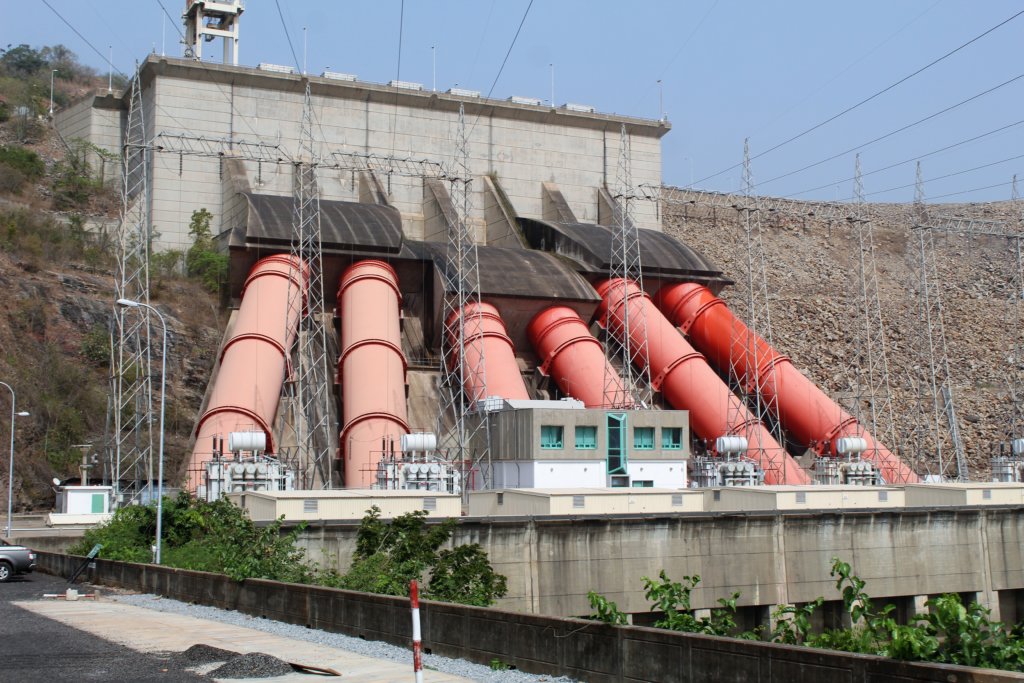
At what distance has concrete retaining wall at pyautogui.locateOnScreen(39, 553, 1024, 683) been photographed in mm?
10242

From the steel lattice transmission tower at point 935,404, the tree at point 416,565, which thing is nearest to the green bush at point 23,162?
the steel lattice transmission tower at point 935,404

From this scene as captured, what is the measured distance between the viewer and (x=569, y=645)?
43.2ft

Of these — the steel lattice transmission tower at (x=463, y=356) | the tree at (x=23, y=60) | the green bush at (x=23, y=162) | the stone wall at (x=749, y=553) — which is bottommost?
the stone wall at (x=749, y=553)

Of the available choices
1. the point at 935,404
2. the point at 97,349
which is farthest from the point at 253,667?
the point at 935,404

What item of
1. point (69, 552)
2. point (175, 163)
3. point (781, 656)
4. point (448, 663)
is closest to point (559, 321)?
point (175, 163)

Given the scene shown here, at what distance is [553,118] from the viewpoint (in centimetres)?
7275

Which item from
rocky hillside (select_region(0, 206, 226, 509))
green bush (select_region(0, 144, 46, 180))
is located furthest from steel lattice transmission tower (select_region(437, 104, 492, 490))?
green bush (select_region(0, 144, 46, 180))

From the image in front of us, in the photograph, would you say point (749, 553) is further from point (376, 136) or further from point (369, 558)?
point (376, 136)

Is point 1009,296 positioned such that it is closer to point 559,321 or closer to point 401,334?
point 559,321

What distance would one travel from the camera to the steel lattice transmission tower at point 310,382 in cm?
4867

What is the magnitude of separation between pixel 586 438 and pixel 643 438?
3064 millimetres

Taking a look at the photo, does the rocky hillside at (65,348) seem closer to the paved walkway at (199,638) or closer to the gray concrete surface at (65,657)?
the paved walkway at (199,638)

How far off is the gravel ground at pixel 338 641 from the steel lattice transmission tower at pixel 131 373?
18.9m

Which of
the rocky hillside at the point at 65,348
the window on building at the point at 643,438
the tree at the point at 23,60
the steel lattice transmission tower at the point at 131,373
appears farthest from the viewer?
the tree at the point at 23,60
